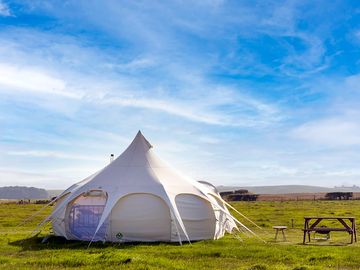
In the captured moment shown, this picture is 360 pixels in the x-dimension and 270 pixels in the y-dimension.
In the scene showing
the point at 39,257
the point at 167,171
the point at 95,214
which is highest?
the point at 167,171

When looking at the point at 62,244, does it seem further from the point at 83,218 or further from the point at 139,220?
the point at 139,220

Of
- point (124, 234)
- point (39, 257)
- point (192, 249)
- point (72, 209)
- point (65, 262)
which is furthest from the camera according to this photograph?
point (72, 209)

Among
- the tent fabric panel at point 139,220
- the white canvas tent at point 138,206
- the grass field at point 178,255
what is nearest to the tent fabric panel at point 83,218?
the white canvas tent at point 138,206

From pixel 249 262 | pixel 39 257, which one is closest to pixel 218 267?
pixel 249 262

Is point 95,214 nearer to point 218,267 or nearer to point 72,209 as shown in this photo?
point 72,209

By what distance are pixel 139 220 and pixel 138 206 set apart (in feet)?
2.10

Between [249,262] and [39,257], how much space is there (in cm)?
763

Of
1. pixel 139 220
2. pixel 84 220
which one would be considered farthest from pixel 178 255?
pixel 84 220

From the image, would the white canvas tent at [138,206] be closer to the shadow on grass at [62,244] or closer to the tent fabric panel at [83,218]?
the tent fabric panel at [83,218]

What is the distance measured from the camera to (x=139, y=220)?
22.4 m

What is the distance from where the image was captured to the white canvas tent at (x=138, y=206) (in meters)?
22.4

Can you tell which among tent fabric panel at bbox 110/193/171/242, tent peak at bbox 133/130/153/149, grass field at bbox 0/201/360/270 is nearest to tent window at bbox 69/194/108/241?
grass field at bbox 0/201/360/270

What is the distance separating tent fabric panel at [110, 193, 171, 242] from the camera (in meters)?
22.4

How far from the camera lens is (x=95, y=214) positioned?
2355 cm
